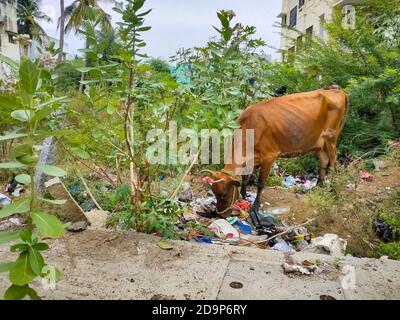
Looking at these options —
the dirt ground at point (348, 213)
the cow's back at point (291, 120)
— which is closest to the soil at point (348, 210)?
the dirt ground at point (348, 213)

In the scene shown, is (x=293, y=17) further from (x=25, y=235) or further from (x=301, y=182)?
(x=25, y=235)

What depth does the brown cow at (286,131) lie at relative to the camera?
11.3 feet

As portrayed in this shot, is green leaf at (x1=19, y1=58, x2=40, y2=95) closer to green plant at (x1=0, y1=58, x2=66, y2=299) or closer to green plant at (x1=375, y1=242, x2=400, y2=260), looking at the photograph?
green plant at (x1=0, y1=58, x2=66, y2=299)

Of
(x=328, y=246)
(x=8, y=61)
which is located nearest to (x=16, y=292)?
(x=8, y=61)

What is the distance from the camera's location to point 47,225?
1.25 meters

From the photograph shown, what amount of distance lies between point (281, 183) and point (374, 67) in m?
2.71

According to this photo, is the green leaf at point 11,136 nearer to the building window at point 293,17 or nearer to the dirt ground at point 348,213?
the dirt ground at point 348,213

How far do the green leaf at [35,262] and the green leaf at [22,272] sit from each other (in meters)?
0.02

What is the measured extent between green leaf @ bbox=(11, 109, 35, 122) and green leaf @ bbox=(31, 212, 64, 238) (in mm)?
358

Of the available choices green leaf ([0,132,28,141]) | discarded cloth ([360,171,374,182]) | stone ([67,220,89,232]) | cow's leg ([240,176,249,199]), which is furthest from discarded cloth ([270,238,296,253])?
discarded cloth ([360,171,374,182])

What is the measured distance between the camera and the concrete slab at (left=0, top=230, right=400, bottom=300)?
185cm

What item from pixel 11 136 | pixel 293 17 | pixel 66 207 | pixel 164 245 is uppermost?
pixel 293 17

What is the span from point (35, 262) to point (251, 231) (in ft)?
7.59

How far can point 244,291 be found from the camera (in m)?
1.86
